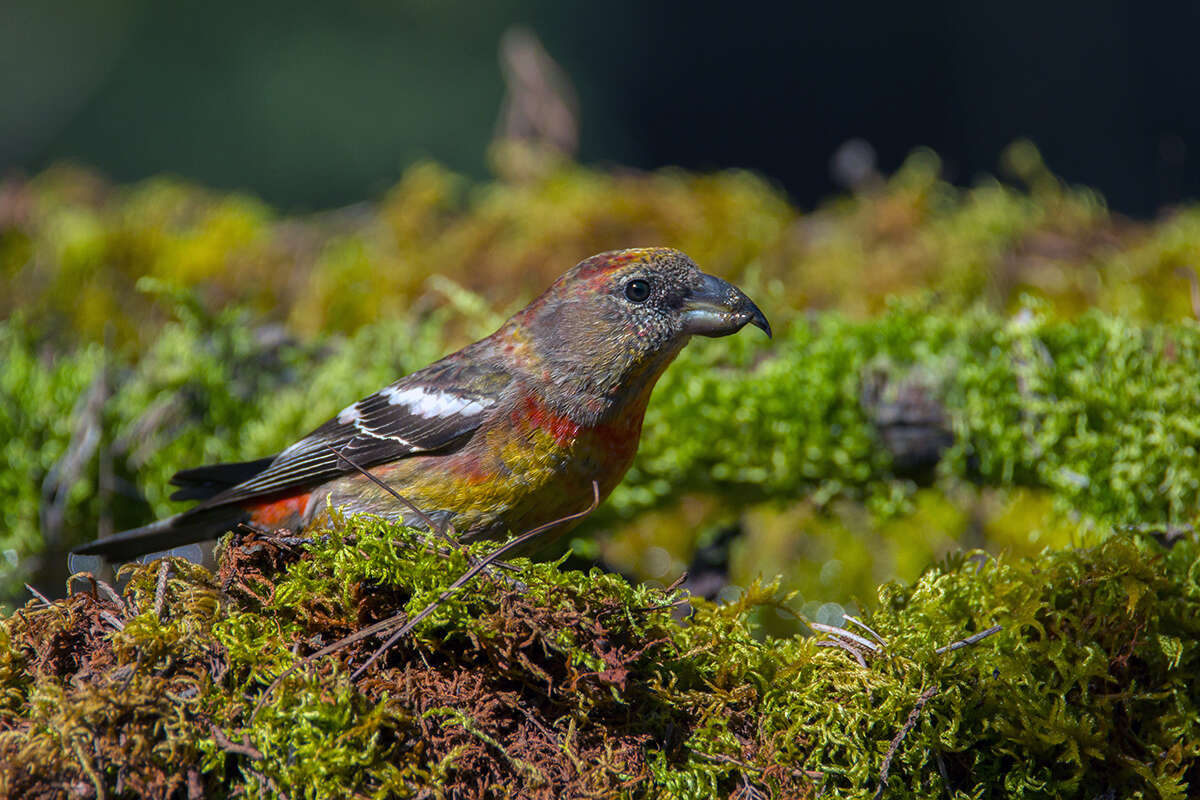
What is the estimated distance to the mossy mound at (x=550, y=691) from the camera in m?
1.96

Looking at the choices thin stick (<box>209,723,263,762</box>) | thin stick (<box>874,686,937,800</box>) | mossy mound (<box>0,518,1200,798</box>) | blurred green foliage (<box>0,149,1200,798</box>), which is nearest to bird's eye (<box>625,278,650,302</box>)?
blurred green foliage (<box>0,149,1200,798</box>)

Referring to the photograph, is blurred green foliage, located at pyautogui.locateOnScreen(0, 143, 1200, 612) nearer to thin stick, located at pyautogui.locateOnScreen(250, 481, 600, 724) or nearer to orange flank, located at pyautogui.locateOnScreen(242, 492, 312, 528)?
orange flank, located at pyautogui.locateOnScreen(242, 492, 312, 528)

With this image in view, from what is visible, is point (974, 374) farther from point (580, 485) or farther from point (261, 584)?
point (261, 584)

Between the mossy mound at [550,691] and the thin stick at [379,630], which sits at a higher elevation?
the thin stick at [379,630]

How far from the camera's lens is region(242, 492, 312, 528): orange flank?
3.27m

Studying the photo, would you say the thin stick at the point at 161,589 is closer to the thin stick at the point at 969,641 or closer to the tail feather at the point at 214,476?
the tail feather at the point at 214,476

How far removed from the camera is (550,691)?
2.10 meters

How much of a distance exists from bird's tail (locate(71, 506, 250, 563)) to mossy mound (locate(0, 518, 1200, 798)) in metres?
0.92

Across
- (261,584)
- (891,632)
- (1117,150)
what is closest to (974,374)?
(891,632)

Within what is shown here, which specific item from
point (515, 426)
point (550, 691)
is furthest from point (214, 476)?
point (550, 691)

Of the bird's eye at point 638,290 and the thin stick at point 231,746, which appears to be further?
the bird's eye at point 638,290

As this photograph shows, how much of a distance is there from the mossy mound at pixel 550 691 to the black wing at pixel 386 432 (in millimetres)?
800

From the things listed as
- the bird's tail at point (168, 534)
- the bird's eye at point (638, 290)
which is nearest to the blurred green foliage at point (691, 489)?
the bird's tail at point (168, 534)

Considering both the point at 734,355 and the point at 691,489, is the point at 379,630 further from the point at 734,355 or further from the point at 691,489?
the point at 734,355
